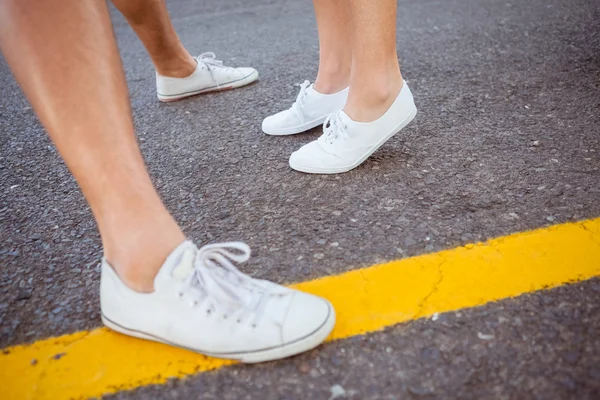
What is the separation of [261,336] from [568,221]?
0.86m

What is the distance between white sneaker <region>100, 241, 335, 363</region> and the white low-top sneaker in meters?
1.46

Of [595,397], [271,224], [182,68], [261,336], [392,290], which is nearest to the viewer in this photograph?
[595,397]

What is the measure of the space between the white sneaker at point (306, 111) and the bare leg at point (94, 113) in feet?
3.01

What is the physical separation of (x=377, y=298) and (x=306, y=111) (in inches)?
37.5

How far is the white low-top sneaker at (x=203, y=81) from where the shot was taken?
237 cm

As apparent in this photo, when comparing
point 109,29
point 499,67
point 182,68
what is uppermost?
point 109,29

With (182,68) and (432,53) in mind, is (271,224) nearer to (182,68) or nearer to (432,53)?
(182,68)

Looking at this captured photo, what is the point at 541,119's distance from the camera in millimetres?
1874

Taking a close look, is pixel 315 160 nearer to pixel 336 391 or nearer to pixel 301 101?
pixel 301 101

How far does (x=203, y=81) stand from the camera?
2.41 metres

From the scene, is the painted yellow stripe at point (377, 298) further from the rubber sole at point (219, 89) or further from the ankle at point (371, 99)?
the rubber sole at point (219, 89)

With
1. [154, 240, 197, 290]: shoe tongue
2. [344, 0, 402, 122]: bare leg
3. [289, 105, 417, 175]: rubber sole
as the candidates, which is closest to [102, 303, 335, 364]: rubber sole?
[154, 240, 197, 290]: shoe tongue

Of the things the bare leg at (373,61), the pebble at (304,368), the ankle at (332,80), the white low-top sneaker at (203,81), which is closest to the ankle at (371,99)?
the bare leg at (373,61)

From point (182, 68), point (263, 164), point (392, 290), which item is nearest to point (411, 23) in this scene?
point (182, 68)
